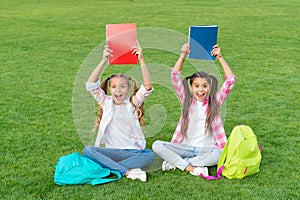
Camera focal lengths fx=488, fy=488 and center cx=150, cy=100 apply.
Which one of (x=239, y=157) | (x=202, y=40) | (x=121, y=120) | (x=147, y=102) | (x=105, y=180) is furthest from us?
(x=147, y=102)

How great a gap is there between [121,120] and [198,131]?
0.68 m

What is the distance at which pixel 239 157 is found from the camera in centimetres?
389

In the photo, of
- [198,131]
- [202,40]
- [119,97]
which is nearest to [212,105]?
[198,131]

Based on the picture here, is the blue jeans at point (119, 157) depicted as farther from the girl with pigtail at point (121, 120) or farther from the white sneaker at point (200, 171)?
the white sneaker at point (200, 171)

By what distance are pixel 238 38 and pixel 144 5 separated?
850cm

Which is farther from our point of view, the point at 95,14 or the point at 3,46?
the point at 95,14

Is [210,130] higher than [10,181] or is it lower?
higher

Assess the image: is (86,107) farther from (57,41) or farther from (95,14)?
(95,14)

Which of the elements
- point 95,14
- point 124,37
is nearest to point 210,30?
point 124,37

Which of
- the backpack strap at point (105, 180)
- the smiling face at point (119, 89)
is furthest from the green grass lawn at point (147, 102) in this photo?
the smiling face at point (119, 89)

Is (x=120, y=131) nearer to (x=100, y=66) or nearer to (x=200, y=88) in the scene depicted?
(x=100, y=66)

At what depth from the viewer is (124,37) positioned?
388cm

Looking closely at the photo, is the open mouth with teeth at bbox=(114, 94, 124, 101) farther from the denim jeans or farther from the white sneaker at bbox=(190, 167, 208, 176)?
the white sneaker at bbox=(190, 167, 208, 176)

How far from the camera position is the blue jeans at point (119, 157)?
397cm
